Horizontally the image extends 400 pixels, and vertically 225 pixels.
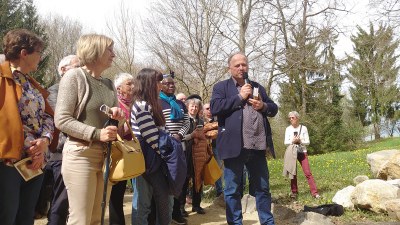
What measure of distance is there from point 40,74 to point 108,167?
23.1 m

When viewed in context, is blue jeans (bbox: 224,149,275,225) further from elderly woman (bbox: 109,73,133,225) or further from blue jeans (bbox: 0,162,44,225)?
blue jeans (bbox: 0,162,44,225)

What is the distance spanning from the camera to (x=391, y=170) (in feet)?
28.3

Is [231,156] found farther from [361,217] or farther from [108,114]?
[361,217]

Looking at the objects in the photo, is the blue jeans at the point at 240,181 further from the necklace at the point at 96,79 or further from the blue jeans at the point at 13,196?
the blue jeans at the point at 13,196

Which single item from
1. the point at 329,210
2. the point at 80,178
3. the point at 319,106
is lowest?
the point at 329,210

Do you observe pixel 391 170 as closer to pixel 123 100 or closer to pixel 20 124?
pixel 123 100

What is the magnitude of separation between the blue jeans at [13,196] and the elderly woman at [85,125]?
30cm

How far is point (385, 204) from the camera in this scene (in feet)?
18.3

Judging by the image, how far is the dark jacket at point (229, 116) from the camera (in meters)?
4.36

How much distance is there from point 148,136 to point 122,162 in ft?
2.52

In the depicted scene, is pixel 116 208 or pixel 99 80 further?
pixel 116 208

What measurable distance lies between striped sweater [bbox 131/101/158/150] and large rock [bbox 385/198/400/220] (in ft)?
11.6

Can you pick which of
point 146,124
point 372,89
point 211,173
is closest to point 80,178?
point 146,124

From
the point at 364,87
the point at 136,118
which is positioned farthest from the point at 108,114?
the point at 364,87
